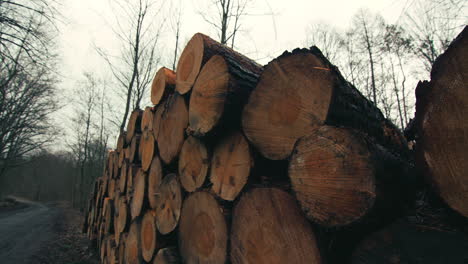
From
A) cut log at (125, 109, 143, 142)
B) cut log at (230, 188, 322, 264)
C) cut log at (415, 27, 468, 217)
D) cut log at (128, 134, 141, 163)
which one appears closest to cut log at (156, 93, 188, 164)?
cut log at (230, 188, 322, 264)

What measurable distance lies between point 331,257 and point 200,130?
1030 mm

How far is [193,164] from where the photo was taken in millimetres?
1851

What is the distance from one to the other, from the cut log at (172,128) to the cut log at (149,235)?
0.63 metres

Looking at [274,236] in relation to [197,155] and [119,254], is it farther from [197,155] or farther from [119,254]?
[119,254]

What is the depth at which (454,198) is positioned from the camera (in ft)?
2.39

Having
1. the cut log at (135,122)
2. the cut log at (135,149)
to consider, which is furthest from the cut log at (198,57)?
the cut log at (135,122)

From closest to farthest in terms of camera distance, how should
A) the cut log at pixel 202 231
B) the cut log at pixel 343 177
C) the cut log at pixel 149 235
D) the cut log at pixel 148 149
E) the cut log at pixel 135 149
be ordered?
the cut log at pixel 343 177 → the cut log at pixel 202 231 → the cut log at pixel 149 235 → the cut log at pixel 148 149 → the cut log at pixel 135 149

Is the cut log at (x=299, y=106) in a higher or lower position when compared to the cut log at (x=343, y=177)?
higher

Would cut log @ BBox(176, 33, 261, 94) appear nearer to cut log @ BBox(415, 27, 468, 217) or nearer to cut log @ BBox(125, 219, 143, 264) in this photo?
cut log @ BBox(415, 27, 468, 217)

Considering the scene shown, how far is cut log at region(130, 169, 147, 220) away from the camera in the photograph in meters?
2.70

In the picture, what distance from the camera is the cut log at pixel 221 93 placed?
1469 millimetres

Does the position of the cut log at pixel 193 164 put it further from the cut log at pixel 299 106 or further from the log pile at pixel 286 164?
the cut log at pixel 299 106

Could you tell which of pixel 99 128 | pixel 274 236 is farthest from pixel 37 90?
pixel 274 236

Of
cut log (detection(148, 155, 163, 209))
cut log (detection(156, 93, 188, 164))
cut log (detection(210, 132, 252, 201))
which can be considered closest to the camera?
cut log (detection(210, 132, 252, 201))
